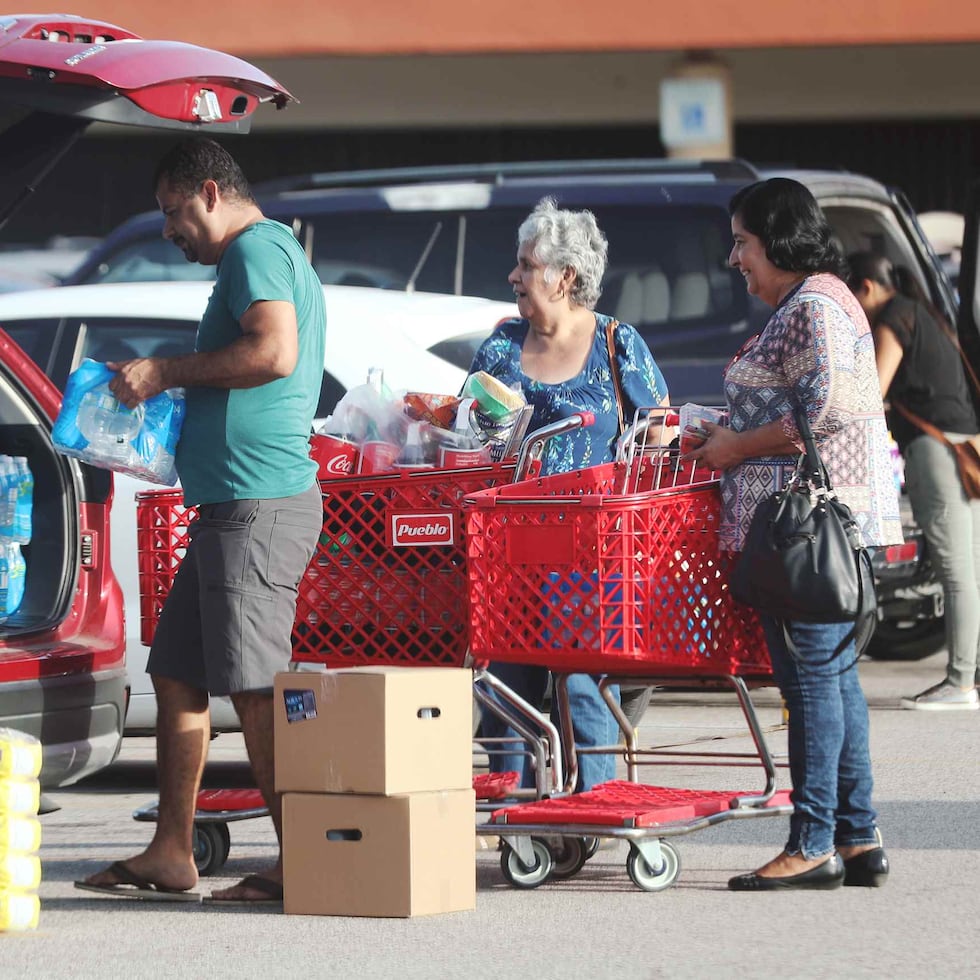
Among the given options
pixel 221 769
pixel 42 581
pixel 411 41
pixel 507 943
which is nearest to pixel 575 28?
pixel 411 41

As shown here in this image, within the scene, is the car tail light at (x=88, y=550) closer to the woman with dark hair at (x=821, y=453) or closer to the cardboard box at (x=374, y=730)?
the cardboard box at (x=374, y=730)

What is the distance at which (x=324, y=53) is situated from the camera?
1661 cm

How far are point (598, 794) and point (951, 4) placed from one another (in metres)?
11.8

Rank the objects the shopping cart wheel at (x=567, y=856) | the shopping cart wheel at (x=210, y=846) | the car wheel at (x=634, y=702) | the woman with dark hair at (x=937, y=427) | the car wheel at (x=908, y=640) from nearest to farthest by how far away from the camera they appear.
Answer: the shopping cart wheel at (x=567, y=856)
the shopping cart wheel at (x=210, y=846)
the car wheel at (x=634, y=702)
the woman with dark hair at (x=937, y=427)
the car wheel at (x=908, y=640)

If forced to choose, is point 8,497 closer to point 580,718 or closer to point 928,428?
point 580,718

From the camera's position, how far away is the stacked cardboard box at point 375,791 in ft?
16.7

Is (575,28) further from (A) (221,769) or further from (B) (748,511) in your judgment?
(B) (748,511)

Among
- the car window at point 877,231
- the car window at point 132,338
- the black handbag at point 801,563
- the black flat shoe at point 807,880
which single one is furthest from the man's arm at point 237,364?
the car window at point 877,231

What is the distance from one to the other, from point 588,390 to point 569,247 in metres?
0.43

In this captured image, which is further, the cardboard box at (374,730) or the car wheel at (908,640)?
the car wheel at (908,640)

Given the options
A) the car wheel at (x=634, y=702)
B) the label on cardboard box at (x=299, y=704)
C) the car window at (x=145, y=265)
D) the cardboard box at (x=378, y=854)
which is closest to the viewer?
the cardboard box at (x=378, y=854)

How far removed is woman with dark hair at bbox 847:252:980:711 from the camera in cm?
908

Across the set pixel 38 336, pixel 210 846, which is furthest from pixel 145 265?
pixel 210 846

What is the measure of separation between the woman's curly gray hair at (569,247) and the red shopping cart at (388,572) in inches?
21.2
